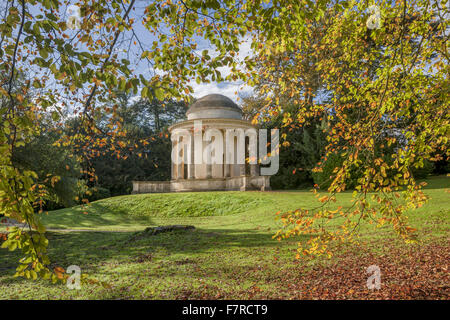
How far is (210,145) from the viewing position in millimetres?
27578

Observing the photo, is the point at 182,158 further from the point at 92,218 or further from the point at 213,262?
the point at 213,262

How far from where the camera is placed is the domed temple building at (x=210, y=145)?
26000 mm

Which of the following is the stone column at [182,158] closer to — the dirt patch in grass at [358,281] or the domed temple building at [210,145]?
the domed temple building at [210,145]

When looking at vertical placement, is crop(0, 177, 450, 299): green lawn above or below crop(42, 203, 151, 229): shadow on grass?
above

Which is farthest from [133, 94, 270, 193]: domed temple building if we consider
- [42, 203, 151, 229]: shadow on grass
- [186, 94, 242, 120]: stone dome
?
[42, 203, 151, 229]: shadow on grass

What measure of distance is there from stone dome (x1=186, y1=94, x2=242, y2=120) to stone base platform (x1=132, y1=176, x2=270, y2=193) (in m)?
5.68

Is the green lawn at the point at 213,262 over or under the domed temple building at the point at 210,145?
under

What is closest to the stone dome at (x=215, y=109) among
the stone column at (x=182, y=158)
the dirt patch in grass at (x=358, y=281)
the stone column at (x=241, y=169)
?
the stone column at (x=182, y=158)

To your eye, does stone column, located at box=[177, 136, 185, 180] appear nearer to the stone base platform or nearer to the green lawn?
the stone base platform

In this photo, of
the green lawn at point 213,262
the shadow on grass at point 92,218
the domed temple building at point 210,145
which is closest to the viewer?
the green lawn at point 213,262

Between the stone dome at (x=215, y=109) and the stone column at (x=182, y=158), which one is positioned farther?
the stone column at (x=182, y=158)

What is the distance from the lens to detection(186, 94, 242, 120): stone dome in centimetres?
2731
